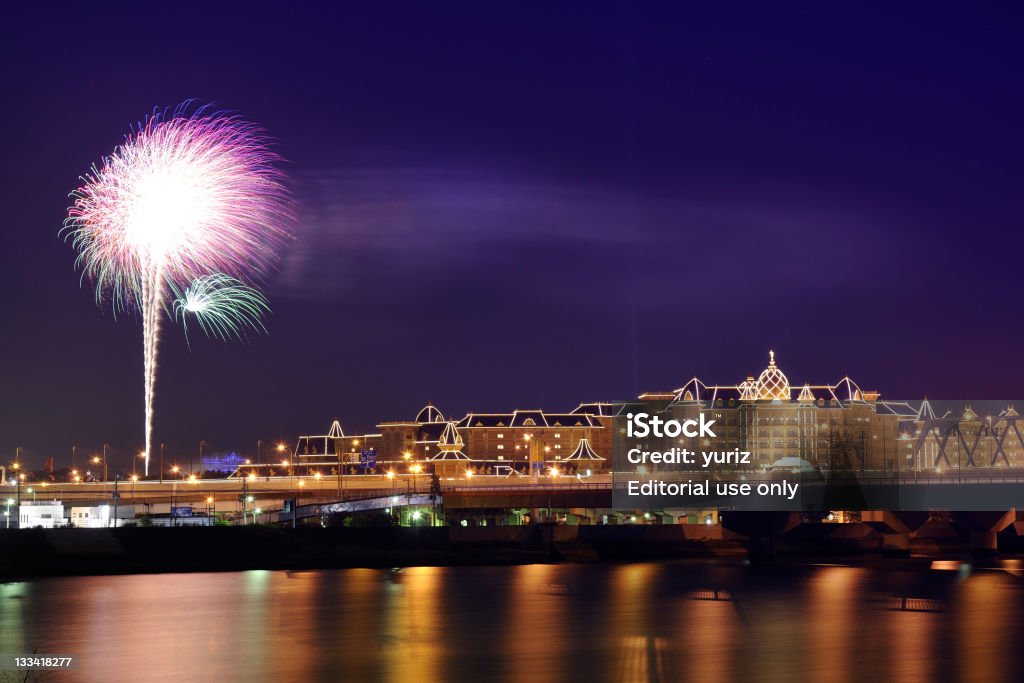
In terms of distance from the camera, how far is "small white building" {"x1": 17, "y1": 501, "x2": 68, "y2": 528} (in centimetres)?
11838

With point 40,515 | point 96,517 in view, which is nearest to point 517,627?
point 96,517

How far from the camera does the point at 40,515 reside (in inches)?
4717

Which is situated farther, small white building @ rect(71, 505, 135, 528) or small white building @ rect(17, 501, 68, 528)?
small white building @ rect(71, 505, 135, 528)

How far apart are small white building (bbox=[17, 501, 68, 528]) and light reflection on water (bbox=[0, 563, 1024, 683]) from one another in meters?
22.4

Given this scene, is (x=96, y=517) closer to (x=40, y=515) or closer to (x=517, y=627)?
(x=40, y=515)

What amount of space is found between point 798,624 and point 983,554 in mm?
73743

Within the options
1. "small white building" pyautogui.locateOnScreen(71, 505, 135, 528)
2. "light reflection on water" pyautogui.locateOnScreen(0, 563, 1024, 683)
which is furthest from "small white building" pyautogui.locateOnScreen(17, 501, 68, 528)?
"light reflection on water" pyautogui.locateOnScreen(0, 563, 1024, 683)

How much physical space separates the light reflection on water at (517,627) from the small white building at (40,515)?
22430mm

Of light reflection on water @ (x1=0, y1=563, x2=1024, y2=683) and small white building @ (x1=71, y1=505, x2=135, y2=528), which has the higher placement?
small white building @ (x1=71, y1=505, x2=135, y2=528)

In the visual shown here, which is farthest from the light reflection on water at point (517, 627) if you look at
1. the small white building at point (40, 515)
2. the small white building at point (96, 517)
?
the small white building at point (40, 515)

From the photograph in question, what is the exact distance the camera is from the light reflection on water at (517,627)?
53.1 meters

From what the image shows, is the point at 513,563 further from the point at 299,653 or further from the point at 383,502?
the point at 299,653

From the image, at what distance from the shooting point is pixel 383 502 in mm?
135375

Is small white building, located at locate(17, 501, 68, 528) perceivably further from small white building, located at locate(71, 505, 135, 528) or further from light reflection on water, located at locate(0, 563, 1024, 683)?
light reflection on water, located at locate(0, 563, 1024, 683)
